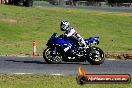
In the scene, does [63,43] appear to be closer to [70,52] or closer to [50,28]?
[70,52]

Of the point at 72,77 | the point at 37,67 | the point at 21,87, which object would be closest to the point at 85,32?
the point at 37,67

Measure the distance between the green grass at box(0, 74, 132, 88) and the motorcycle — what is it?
426 centimetres

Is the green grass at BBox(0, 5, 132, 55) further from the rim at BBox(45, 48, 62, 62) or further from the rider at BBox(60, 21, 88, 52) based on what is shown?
the rider at BBox(60, 21, 88, 52)

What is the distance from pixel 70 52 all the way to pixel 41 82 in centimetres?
605

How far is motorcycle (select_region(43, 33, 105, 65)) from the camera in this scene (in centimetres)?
1994

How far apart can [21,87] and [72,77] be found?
299 cm

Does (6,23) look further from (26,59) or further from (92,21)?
A: (26,59)

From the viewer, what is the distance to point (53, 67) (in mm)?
18938

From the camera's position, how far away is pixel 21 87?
13.1 metres

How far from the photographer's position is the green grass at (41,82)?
1341 centimetres

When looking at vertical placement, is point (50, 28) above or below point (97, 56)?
below

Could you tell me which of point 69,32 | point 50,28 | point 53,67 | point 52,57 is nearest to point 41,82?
point 53,67

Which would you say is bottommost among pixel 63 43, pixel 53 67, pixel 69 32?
pixel 53 67

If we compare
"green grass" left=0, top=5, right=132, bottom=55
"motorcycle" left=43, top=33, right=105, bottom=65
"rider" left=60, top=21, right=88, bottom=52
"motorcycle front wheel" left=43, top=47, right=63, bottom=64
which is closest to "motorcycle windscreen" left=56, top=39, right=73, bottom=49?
"motorcycle" left=43, top=33, right=105, bottom=65
